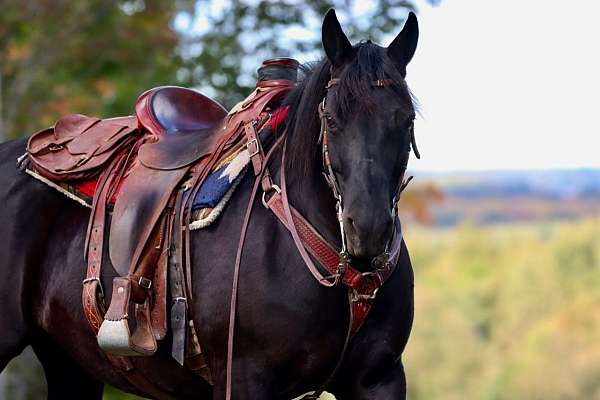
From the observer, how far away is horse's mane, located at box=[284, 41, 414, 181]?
3883 millimetres

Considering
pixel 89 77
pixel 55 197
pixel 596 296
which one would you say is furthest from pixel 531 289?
pixel 55 197

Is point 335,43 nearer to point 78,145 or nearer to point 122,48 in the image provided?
point 78,145

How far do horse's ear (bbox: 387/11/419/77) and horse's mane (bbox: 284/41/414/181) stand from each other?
79 millimetres

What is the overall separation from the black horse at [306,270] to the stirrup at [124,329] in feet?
0.39

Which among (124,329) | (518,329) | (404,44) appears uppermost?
(404,44)

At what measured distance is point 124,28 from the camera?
58.4 feet

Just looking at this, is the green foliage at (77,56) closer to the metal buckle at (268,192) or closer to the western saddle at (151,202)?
the western saddle at (151,202)

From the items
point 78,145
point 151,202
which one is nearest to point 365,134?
point 151,202

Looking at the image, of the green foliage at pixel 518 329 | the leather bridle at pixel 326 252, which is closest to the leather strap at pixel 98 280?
the leather bridle at pixel 326 252

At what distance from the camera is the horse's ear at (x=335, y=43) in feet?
13.2

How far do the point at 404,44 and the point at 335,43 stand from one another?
29 cm

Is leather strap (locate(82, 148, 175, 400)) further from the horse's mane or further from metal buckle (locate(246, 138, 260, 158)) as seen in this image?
the horse's mane

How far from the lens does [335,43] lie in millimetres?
4059

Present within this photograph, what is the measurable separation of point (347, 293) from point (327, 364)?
0.99 feet
